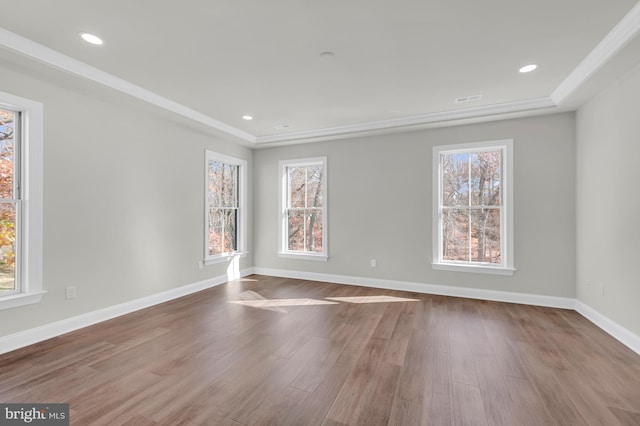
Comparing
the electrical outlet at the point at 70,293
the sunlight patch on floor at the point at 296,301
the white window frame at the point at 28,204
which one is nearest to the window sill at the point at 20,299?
the white window frame at the point at 28,204

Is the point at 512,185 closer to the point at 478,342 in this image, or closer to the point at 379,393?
the point at 478,342

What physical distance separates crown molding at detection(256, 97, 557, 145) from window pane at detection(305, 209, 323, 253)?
141 centimetres

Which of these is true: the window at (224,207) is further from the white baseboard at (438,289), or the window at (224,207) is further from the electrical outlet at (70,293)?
the electrical outlet at (70,293)

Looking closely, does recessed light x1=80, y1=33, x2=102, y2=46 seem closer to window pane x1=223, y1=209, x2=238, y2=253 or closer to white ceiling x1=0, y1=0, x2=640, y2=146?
white ceiling x1=0, y1=0, x2=640, y2=146

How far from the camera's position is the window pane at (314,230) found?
559 cm

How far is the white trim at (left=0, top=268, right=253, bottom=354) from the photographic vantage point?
269 cm

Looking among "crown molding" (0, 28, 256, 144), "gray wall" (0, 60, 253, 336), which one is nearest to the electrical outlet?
"gray wall" (0, 60, 253, 336)

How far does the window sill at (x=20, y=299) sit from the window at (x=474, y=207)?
4.78 meters

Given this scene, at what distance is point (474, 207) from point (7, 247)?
5.46 m

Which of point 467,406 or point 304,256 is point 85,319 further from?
point 467,406

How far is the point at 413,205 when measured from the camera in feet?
15.6

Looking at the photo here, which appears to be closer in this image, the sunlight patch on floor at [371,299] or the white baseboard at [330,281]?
the white baseboard at [330,281]

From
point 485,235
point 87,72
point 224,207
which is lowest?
point 485,235

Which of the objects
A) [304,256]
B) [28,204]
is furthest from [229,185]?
[28,204]
